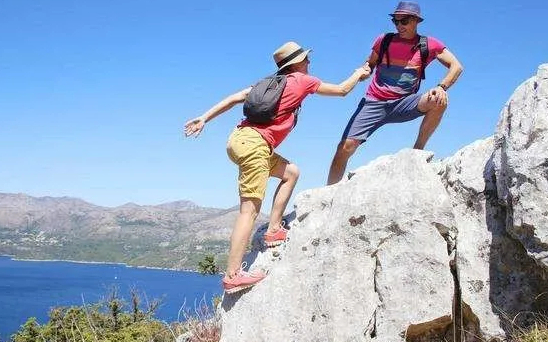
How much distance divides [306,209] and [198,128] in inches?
65.3

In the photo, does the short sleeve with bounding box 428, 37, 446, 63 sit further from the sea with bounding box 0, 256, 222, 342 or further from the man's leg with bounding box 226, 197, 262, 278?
the sea with bounding box 0, 256, 222, 342

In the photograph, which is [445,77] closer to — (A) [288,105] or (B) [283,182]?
(A) [288,105]

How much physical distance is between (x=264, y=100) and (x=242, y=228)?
143cm

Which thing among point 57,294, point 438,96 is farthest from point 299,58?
point 57,294

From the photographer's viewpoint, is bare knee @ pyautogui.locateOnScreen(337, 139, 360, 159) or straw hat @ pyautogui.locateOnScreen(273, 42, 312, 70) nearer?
straw hat @ pyautogui.locateOnScreen(273, 42, 312, 70)

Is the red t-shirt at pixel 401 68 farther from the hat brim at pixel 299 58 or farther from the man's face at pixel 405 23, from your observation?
the hat brim at pixel 299 58

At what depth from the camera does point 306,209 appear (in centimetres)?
671

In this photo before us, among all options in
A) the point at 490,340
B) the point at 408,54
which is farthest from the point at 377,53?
the point at 490,340

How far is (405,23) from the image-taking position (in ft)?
22.0

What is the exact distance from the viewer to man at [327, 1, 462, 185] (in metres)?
6.67

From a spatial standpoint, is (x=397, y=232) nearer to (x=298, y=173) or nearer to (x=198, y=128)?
(x=298, y=173)

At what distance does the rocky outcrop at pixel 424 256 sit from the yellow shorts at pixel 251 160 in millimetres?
859

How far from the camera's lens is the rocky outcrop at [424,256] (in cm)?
504

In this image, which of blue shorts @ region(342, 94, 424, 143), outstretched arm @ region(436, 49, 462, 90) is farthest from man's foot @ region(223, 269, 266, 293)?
outstretched arm @ region(436, 49, 462, 90)
